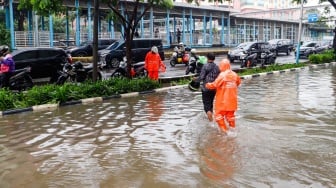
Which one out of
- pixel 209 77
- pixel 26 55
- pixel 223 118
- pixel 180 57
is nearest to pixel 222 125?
pixel 223 118

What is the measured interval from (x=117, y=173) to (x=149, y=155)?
3.05 feet

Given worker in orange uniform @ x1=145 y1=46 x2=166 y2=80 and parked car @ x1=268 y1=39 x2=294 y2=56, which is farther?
parked car @ x1=268 y1=39 x2=294 y2=56

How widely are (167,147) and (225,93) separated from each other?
1.54m

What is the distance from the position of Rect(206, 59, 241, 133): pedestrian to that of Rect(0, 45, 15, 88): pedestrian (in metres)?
7.18

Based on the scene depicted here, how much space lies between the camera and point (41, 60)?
15.3 meters

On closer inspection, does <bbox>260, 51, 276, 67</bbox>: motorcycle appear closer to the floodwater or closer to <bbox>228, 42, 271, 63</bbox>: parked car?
<bbox>228, 42, 271, 63</bbox>: parked car

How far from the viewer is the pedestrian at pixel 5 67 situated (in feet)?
38.7

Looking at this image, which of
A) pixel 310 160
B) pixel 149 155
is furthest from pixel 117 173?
pixel 310 160

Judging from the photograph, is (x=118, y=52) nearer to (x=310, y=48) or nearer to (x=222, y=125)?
(x=222, y=125)

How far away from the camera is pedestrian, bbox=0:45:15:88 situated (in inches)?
464

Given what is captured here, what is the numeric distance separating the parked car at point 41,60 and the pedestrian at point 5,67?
284 cm

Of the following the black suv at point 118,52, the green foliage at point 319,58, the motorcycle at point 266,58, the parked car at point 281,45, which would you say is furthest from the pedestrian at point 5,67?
the parked car at point 281,45

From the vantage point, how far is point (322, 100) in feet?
36.3

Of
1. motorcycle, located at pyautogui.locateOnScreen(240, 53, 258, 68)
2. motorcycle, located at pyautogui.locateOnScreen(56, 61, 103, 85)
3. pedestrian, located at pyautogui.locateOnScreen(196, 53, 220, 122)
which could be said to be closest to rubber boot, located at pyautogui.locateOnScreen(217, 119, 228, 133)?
pedestrian, located at pyautogui.locateOnScreen(196, 53, 220, 122)
